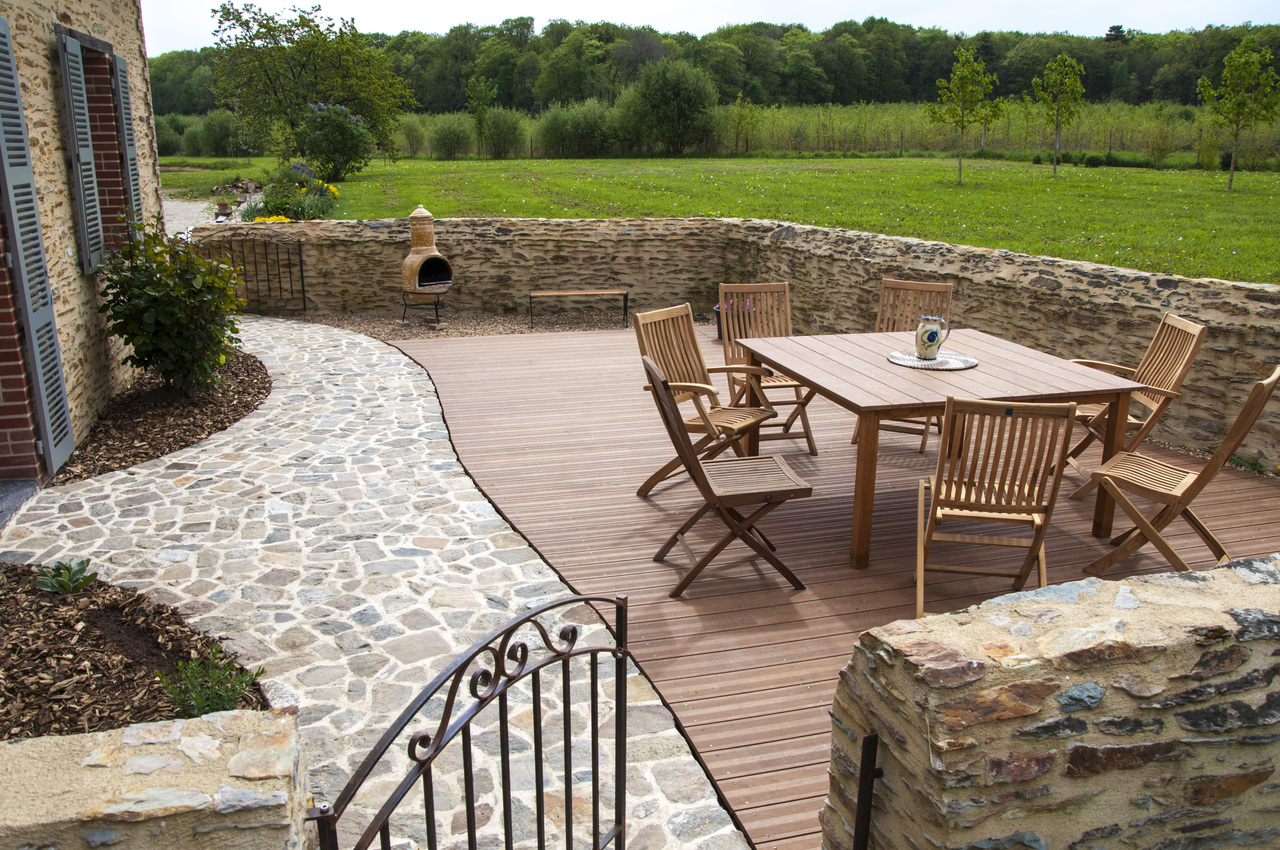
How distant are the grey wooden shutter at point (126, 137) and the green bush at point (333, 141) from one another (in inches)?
468

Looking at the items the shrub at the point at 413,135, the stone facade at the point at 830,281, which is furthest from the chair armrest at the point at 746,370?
the shrub at the point at 413,135

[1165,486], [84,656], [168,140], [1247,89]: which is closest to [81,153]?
[84,656]

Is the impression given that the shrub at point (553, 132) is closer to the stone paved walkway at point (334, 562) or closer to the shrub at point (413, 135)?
the shrub at point (413, 135)

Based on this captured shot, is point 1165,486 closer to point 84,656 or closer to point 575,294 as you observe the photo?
point 84,656

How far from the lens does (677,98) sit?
27.3 meters

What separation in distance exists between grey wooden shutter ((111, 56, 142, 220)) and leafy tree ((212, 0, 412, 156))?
1894 centimetres

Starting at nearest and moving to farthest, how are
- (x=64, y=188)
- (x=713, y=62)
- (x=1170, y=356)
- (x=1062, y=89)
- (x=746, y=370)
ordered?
(x=1170, y=356) → (x=746, y=370) → (x=64, y=188) → (x=1062, y=89) → (x=713, y=62)

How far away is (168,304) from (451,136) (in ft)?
74.9

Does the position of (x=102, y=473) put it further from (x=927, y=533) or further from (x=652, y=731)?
(x=927, y=533)

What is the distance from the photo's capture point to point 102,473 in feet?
17.7

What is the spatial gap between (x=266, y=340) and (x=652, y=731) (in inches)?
301

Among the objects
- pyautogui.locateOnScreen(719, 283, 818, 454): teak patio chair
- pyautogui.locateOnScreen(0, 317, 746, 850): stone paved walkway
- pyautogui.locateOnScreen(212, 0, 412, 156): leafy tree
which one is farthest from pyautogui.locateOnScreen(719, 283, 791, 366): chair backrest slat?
pyautogui.locateOnScreen(212, 0, 412, 156): leafy tree

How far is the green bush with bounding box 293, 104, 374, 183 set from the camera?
1828 cm

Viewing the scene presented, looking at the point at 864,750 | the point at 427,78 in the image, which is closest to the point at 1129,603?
the point at 864,750
